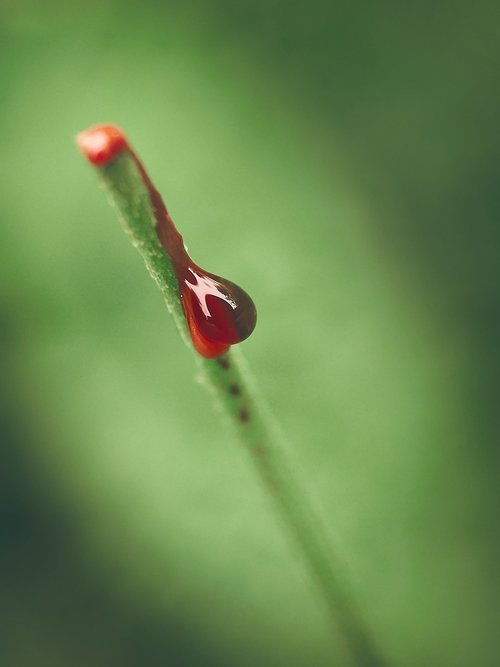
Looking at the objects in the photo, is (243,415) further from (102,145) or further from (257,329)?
(257,329)

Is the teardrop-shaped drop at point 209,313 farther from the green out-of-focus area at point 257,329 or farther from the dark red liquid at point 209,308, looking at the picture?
the green out-of-focus area at point 257,329

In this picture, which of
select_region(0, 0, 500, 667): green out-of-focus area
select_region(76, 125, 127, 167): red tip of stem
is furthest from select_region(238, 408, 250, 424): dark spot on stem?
select_region(0, 0, 500, 667): green out-of-focus area

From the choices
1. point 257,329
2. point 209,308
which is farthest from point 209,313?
point 257,329

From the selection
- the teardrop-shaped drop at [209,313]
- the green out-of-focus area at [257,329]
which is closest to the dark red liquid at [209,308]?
the teardrop-shaped drop at [209,313]

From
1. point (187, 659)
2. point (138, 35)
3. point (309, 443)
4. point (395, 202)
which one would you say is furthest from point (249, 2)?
point (187, 659)

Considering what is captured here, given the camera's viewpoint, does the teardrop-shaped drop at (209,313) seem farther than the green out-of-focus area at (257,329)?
No
